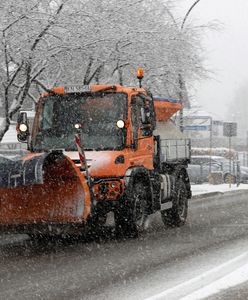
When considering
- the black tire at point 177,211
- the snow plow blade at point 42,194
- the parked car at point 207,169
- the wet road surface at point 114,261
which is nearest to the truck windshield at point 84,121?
the snow plow blade at point 42,194

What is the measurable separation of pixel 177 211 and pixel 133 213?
2.87 m

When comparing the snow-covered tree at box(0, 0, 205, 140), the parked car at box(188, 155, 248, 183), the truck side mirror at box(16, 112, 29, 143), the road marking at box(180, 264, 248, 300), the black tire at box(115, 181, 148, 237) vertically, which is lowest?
the parked car at box(188, 155, 248, 183)

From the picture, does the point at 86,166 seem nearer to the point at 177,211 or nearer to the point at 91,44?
the point at 177,211

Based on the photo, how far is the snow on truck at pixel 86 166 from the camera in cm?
1085

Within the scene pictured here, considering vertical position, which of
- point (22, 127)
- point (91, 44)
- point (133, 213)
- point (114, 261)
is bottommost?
point (114, 261)

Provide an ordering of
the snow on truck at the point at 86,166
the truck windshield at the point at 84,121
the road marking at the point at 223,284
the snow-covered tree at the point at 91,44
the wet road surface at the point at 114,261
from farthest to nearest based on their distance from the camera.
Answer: the snow-covered tree at the point at 91,44, the truck windshield at the point at 84,121, the snow on truck at the point at 86,166, the wet road surface at the point at 114,261, the road marking at the point at 223,284

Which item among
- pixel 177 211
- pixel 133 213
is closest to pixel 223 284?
pixel 133 213

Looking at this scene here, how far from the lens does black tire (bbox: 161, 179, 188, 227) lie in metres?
14.6

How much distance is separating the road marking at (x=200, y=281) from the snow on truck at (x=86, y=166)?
2.42m

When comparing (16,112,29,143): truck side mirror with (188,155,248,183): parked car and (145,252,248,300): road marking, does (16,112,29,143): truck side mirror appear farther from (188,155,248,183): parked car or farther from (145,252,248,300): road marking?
(188,155,248,183): parked car

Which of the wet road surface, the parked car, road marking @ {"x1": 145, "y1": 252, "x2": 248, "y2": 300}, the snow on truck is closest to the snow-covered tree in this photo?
the snow on truck

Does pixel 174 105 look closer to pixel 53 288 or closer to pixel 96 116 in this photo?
pixel 96 116

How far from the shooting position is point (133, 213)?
39.2 ft

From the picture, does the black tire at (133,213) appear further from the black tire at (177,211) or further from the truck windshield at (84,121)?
the black tire at (177,211)
